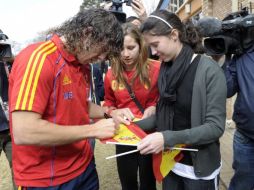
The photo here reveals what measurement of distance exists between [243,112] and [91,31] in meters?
1.35

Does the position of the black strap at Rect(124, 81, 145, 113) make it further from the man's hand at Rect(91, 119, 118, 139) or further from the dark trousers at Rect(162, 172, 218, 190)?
the man's hand at Rect(91, 119, 118, 139)

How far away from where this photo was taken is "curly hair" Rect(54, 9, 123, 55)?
5.25 feet

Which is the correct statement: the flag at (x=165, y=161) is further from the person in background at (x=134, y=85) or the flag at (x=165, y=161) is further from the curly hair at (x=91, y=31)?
the curly hair at (x=91, y=31)

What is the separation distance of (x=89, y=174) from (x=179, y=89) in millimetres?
781

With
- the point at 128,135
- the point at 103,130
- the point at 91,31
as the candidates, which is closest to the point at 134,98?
the point at 128,135

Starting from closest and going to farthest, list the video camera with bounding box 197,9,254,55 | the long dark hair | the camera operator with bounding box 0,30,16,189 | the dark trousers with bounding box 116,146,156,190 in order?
the long dark hair < the video camera with bounding box 197,9,254,55 < the dark trousers with bounding box 116,146,156,190 < the camera operator with bounding box 0,30,16,189

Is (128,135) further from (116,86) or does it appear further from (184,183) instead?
(116,86)

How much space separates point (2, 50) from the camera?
3297mm

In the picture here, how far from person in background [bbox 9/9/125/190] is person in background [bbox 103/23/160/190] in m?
0.97

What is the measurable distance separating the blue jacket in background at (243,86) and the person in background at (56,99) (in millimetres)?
1076

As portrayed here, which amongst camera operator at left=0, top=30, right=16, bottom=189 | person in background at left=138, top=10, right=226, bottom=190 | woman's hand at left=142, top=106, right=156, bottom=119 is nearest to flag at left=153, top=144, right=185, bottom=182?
person in background at left=138, top=10, right=226, bottom=190

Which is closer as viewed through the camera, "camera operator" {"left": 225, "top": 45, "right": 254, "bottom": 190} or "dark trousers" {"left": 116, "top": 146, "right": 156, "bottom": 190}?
"camera operator" {"left": 225, "top": 45, "right": 254, "bottom": 190}

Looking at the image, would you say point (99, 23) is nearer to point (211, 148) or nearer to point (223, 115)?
point (223, 115)


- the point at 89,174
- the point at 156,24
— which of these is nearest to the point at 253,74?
the point at 156,24
